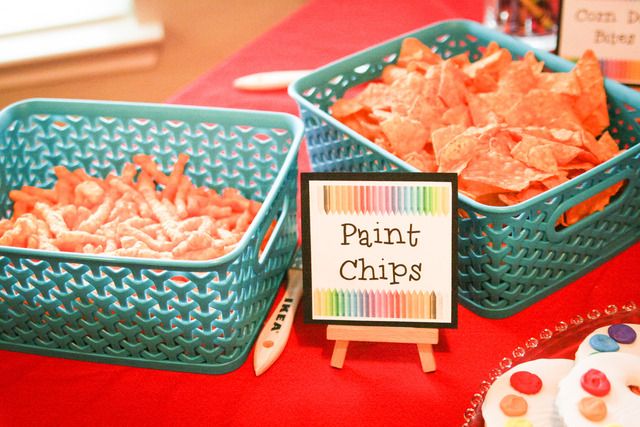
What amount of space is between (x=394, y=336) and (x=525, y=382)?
171mm

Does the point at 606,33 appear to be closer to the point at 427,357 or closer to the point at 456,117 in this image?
the point at 456,117

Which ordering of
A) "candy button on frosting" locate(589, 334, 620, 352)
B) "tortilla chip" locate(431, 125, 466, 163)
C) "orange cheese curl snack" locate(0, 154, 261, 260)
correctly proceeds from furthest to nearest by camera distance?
"tortilla chip" locate(431, 125, 466, 163) → "orange cheese curl snack" locate(0, 154, 261, 260) → "candy button on frosting" locate(589, 334, 620, 352)

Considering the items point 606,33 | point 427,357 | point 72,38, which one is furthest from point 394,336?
point 72,38

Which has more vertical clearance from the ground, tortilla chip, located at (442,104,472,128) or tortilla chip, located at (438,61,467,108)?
tortilla chip, located at (438,61,467,108)

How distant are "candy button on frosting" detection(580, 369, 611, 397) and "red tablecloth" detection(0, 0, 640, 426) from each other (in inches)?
6.5

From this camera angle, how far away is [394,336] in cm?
92

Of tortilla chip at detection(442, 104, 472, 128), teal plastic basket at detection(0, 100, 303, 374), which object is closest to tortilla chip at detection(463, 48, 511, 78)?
tortilla chip at detection(442, 104, 472, 128)

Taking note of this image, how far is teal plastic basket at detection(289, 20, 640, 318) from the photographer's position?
940mm

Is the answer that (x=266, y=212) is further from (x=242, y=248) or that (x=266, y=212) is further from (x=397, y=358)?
(x=397, y=358)

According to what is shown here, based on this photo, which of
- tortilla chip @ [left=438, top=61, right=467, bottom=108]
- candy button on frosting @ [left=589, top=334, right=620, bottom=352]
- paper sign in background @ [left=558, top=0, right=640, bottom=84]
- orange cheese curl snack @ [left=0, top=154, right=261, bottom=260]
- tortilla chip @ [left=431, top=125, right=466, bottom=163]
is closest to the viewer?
candy button on frosting @ [left=589, top=334, right=620, bottom=352]

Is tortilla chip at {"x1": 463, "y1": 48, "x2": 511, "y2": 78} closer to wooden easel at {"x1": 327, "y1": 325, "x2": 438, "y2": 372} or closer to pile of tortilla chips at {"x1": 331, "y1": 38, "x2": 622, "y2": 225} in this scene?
pile of tortilla chips at {"x1": 331, "y1": 38, "x2": 622, "y2": 225}

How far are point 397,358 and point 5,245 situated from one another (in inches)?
20.6

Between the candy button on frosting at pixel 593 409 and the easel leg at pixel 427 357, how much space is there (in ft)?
0.73

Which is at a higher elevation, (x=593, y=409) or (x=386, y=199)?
(x=386, y=199)
